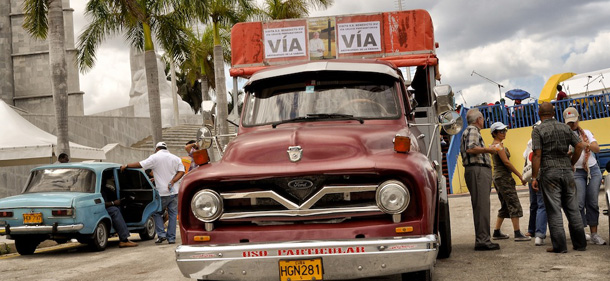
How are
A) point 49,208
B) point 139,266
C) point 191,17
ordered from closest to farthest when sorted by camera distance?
point 139,266, point 49,208, point 191,17

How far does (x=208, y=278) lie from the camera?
17.4ft

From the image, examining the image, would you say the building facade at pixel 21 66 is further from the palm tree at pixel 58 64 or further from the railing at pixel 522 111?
the railing at pixel 522 111

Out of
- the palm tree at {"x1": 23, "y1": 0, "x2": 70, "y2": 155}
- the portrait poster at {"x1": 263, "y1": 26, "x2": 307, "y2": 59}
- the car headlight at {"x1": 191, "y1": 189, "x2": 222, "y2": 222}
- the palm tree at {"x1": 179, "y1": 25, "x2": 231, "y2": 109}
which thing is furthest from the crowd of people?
the palm tree at {"x1": 179, "y1": 25, "x2": 231, "y2": 109}

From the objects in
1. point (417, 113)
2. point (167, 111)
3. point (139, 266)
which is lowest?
point (139, 266)

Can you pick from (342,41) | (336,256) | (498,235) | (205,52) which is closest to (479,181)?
(498,235)

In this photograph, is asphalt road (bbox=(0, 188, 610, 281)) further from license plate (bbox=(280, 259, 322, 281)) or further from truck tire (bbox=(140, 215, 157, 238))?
license plate (bbox=(280, 259, 322, 281))

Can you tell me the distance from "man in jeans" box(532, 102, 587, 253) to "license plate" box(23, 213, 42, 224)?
25.1ft

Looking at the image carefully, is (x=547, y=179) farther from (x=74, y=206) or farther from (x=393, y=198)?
(x=74, y=206)

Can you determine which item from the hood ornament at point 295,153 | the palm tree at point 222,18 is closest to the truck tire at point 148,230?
the hood ornament at point 295,153

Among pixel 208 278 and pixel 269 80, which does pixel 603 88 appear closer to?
pixel 269 80

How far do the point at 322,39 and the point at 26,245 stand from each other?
672 centimetres

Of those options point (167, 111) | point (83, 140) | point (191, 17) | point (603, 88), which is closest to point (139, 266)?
point (191, 17)

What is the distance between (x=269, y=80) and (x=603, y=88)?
61.2ft

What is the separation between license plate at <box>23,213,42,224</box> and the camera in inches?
447
